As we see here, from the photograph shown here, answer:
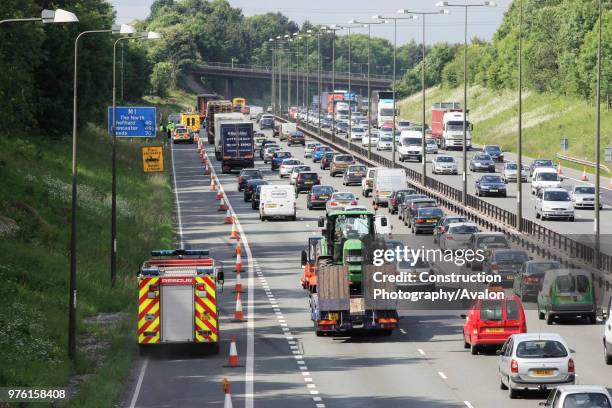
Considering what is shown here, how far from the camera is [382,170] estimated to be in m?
88.2

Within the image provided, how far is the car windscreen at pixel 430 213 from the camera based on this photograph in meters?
73.4

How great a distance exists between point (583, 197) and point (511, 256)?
3124 cm

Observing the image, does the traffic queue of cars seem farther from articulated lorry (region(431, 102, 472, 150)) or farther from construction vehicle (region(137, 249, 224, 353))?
articulated lorry (region(431, 102, 472, 150))

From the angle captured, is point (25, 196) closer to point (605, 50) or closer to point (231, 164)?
point (231, 164)

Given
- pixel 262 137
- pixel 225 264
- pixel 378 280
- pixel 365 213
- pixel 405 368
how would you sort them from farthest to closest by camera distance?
pixel 262 137 < pixel 225 264 < pixel 365 213 < pixel 378 280 < pixel 405 368

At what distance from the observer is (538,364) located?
3300cm

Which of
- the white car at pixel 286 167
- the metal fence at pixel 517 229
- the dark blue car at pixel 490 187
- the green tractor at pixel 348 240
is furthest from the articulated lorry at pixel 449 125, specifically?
the green tractor at pixel 348 240

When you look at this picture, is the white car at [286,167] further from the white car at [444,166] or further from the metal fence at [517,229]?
the white car at [444,166]

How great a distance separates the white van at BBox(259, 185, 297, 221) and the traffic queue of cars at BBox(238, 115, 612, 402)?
2.0 inches

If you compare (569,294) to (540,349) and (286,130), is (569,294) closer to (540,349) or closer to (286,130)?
(540,349)

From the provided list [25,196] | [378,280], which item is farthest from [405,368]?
[25,196]

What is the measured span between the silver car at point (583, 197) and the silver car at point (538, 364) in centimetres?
5101

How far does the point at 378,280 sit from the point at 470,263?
1694 centimetres

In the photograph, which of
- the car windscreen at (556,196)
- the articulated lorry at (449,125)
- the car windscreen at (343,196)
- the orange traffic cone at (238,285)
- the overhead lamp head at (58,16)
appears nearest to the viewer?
the overhead lamp head at (58,16)
